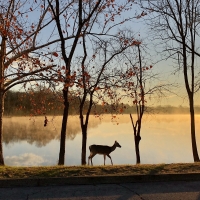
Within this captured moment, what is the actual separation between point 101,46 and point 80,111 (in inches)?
338

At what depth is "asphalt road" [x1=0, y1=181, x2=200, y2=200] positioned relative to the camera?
6352mm

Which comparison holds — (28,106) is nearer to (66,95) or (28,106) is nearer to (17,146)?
(66,95)

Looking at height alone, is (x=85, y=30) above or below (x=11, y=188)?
above

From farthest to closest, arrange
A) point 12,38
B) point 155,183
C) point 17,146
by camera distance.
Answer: point 17,146, point 12,38, point 155,183

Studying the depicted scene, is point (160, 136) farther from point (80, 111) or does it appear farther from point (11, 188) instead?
point (11, 188)

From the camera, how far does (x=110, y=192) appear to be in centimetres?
672

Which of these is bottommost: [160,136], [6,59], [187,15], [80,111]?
[160,136]

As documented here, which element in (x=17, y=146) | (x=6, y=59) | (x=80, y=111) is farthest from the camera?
(x=17, y=146)

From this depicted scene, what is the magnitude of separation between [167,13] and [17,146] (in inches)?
1254

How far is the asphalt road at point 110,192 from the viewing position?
250 inches

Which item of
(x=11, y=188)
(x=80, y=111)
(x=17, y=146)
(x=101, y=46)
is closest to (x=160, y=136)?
(x=17, y=146)

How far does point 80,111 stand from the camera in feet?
82.2

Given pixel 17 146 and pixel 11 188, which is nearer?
pixel 11 188

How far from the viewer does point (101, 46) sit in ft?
57.6
